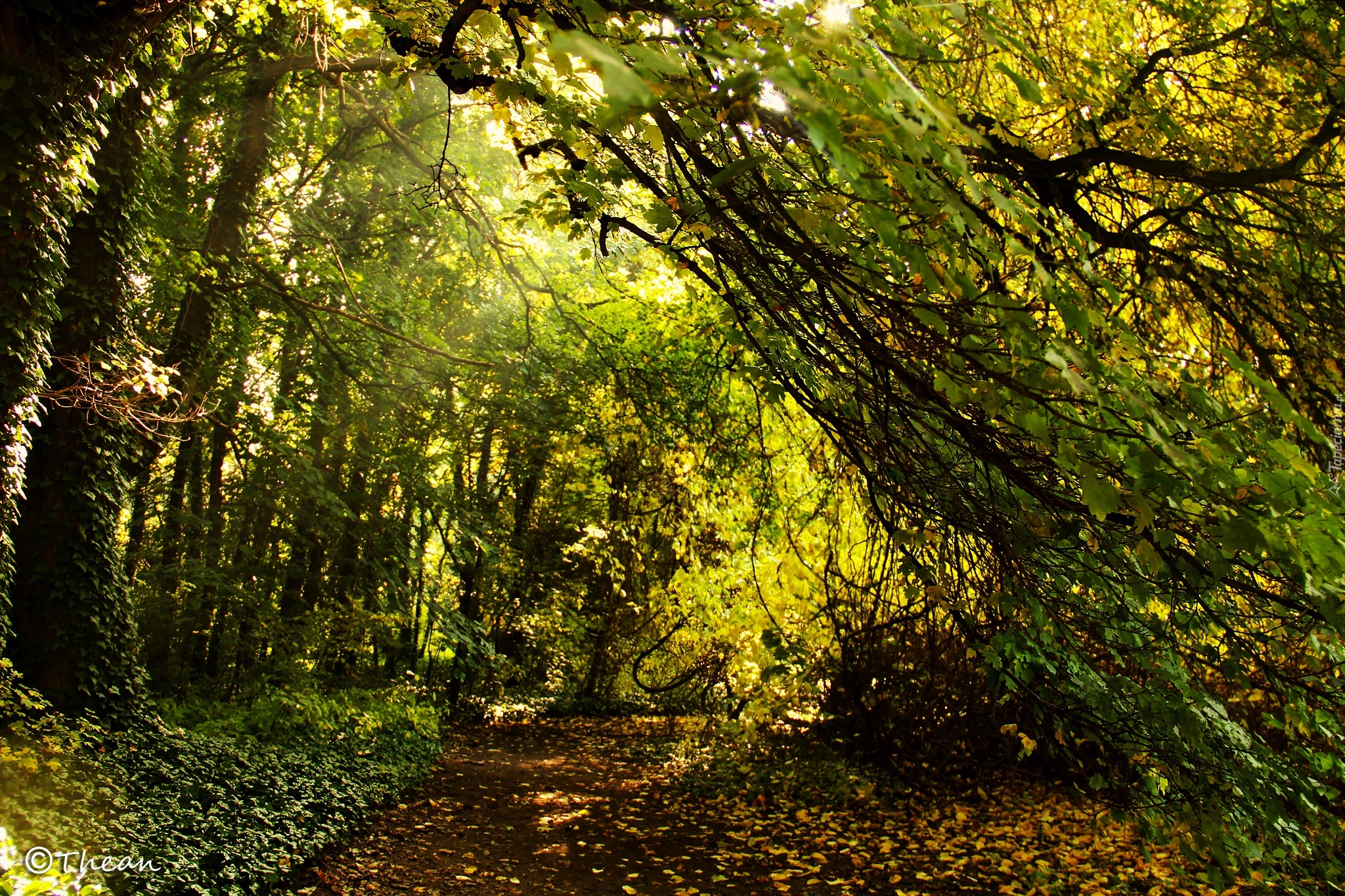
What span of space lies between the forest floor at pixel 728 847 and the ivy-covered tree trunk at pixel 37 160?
3481 millimetres

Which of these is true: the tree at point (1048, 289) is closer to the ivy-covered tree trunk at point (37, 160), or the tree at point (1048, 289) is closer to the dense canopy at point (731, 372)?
the dense canopy at point (731, 372)

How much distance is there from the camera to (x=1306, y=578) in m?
1.40

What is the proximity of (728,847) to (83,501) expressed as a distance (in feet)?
19.0

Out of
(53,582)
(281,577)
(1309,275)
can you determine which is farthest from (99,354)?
(1309,275)

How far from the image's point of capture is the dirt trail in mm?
5391

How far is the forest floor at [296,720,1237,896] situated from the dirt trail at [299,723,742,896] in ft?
0.06

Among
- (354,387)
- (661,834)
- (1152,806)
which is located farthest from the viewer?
(354,387)

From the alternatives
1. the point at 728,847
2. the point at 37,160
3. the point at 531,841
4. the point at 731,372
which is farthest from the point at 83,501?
the point at 728,847

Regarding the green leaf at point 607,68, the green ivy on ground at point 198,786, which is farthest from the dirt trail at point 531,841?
the green leaf at point 607,68

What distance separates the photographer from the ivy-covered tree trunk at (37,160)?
4.72 m

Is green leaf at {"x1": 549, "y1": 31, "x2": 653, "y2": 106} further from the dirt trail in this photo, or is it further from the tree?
the dirt trail

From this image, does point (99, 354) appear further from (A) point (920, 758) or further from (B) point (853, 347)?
(A) point (920, 758)

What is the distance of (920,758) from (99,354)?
25.2 feet

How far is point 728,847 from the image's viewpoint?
620 centimetres
